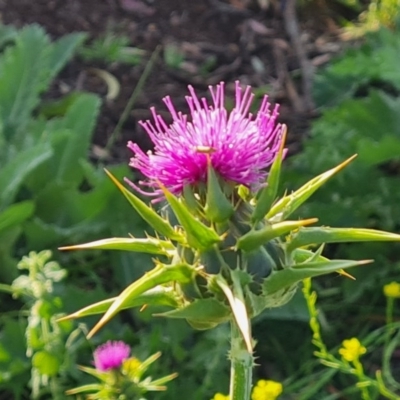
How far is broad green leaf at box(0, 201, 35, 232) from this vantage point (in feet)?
8.30

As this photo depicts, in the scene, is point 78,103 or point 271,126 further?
point 78,103

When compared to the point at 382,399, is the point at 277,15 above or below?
above

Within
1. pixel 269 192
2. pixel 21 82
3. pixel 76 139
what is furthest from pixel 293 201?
pixel 21 82

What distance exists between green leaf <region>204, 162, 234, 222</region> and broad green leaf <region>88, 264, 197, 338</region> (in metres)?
0.08

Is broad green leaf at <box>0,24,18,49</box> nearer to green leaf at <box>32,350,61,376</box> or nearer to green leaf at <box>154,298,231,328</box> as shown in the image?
green leaf at <box>32,350,61,376</box>

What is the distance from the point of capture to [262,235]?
1.17 m

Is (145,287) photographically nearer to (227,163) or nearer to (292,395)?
(227,163)

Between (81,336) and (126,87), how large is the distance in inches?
70.1

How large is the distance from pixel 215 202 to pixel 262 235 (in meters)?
0.08

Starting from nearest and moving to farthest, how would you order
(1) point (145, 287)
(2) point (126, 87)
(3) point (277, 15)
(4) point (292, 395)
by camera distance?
(1) point (145, 287), (4) point (292, 395), (2) point (126, 87), (3) point (277, 15)

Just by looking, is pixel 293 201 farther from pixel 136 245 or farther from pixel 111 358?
pixel 111 358

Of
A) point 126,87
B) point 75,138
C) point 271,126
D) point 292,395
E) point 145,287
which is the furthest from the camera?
point 126,87

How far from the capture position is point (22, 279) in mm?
2039

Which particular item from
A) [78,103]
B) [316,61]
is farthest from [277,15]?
[78,103]
